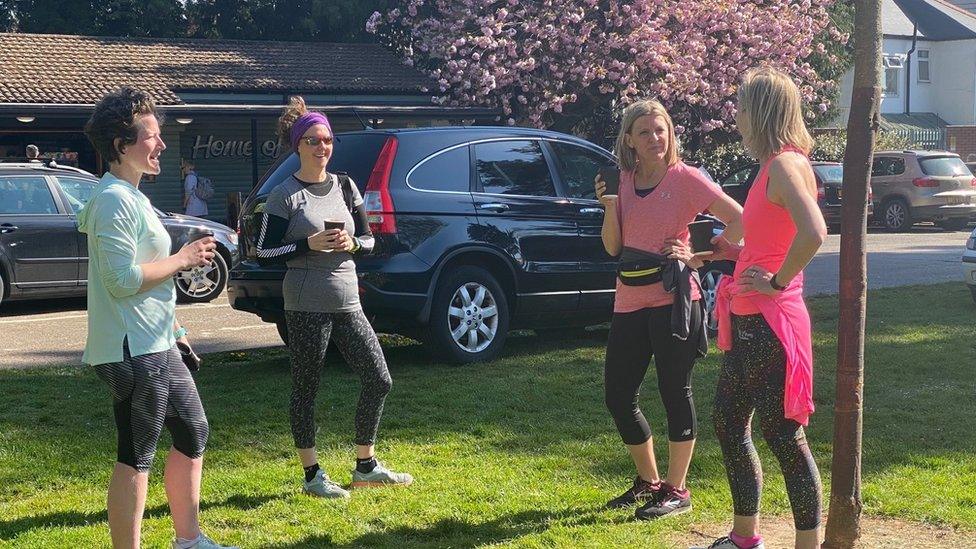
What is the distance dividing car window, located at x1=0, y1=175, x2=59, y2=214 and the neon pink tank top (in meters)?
11.1

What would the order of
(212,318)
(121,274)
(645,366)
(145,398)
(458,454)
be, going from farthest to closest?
(212,318) < (458,454) < (645,366) < (145,398) < (121,274)

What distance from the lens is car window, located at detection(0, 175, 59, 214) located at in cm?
1352

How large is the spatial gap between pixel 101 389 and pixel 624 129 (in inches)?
185

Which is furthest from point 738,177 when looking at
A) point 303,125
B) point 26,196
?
point 303,125

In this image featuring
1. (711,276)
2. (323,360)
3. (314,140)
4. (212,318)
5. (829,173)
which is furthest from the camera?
(829,173)

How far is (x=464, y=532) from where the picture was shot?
5.04 meters

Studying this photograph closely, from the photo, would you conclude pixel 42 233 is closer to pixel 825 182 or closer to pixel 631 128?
pixel 631 128

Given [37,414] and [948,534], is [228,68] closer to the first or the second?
[37,414]

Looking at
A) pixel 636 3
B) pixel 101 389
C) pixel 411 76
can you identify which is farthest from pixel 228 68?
pixel 101 389

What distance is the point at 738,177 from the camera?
2556 centimetres

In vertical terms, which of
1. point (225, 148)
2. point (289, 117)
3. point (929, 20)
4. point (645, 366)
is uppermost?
point (929, 20)

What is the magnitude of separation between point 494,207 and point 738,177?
17229 mm

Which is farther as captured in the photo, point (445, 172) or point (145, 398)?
point (445, 172)

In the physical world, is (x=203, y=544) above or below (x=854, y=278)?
below
